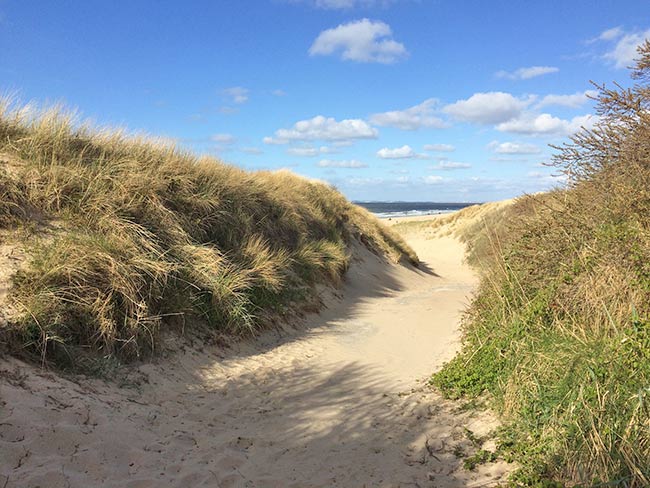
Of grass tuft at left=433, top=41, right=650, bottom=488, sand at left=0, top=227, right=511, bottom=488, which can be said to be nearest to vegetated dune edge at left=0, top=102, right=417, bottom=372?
sand at left=0, top=227, right=511, bottom=488

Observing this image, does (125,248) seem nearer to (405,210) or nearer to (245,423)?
(245,423)

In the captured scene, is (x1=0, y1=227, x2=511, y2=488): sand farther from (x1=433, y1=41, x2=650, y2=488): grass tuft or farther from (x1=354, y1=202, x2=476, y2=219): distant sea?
(x1=354, y1=202, x2=476, y2=219): distant sea

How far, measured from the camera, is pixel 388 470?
142 inches

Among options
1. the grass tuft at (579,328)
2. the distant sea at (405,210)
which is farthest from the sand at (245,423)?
the distant sea at (405,210)

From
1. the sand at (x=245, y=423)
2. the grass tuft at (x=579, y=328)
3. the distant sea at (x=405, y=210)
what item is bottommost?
the sand at (x=245, y=423)

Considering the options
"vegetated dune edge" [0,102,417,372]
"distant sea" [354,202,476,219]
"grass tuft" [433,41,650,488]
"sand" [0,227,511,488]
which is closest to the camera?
"grass tuft" [433,41,650,488]

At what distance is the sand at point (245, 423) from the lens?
11.3 feet

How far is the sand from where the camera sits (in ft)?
11.3

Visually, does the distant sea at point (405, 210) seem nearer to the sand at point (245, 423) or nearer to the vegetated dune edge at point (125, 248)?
the vegetated dune edge at point (125, 248)

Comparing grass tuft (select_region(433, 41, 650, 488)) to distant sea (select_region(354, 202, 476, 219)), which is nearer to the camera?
grass tuft (select_region(433, 41, 650, 488))

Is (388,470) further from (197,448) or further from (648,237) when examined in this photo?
(648,237)

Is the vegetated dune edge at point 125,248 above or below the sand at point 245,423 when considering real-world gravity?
above

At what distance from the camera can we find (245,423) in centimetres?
459

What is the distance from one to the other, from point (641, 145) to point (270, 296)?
20.4 ft
